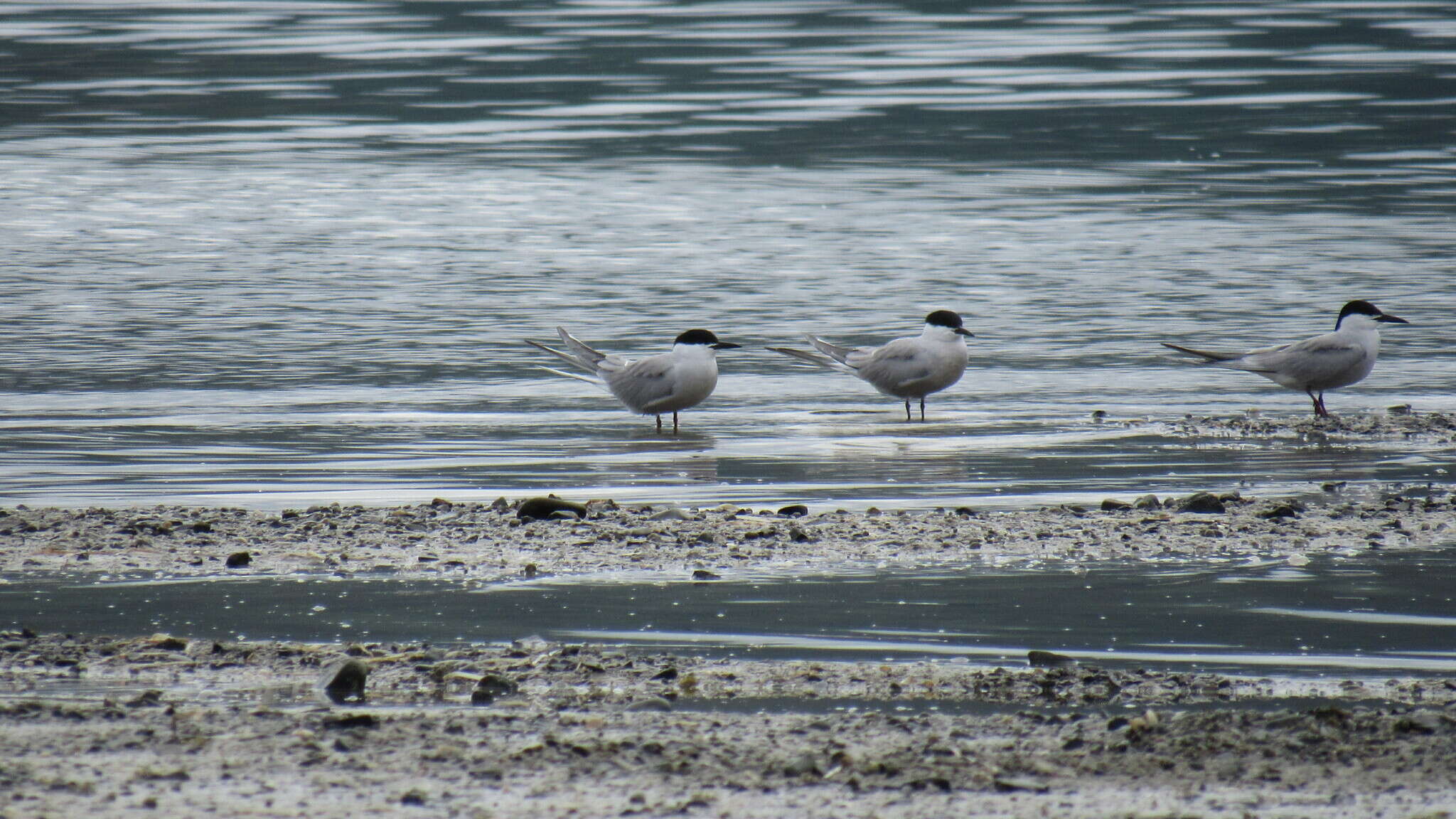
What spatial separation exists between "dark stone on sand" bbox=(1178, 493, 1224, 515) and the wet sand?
1.90 meters

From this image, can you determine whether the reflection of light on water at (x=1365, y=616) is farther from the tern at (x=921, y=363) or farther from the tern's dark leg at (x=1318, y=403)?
the tern at (x=921, y=363)

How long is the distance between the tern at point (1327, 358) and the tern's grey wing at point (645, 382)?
2.80m

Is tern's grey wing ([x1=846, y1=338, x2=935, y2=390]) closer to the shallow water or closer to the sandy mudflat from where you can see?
the shallow water

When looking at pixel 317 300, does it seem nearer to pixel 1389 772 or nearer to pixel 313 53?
pixel 1389 772

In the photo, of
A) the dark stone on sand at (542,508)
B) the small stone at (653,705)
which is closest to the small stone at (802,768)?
the small stone at (653,705)

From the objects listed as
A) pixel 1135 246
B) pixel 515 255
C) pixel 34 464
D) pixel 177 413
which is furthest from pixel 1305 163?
pixel 34 464

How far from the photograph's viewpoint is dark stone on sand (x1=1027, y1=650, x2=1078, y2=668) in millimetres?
5402

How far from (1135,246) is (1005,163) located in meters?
6.46

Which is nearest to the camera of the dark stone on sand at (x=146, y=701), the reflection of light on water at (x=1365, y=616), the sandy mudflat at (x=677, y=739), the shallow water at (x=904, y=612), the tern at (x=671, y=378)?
the sandy mudflat at (x=677, y=739)

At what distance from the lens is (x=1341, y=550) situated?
269 inches

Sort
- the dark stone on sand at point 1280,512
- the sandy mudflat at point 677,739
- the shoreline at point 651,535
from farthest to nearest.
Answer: the dark stone on sand at point 1280,512, the shoreline at point 651,535, the sandy mudflat at point 677,739

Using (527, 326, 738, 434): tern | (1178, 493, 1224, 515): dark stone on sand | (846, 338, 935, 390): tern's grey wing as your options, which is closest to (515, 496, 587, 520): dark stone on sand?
(1178, 493, 1224, 515): dark stone on sand

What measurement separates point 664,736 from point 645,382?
22.7 ft

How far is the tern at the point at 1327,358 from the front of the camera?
11.5 m
